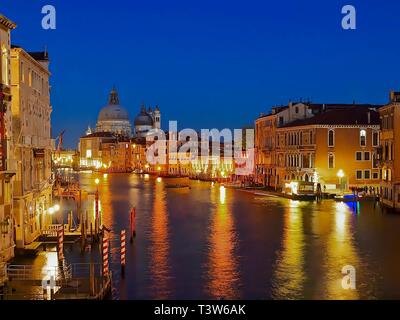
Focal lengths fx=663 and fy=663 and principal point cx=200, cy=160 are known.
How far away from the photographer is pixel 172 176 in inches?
3214

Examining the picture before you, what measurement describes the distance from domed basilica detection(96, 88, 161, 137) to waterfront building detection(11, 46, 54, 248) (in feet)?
374

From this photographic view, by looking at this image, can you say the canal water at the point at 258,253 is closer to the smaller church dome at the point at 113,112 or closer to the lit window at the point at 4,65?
the lit window at the point at 4,65

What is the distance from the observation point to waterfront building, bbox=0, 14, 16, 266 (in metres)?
15.6

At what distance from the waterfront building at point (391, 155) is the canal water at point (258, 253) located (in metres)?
0.95

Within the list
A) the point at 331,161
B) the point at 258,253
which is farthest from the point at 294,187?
the point at 258,253

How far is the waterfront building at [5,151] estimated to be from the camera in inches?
615

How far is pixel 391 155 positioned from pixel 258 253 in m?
14.4

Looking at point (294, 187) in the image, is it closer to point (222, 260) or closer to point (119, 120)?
point (222, 260)

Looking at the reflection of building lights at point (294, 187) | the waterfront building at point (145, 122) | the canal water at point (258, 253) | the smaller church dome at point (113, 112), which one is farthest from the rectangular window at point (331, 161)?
the smaller church dome at point (113, 112)

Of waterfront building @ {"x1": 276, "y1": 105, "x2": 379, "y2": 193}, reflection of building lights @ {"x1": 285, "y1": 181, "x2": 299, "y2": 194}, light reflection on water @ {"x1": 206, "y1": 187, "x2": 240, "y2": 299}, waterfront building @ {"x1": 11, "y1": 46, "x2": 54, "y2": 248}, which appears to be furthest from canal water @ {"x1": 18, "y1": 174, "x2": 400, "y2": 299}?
waterfront building @ {"x1": 276, "y1": 105, "x2": 379, "y2": 193}

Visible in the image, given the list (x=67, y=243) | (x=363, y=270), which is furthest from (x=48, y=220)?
(x=363, y=270)
